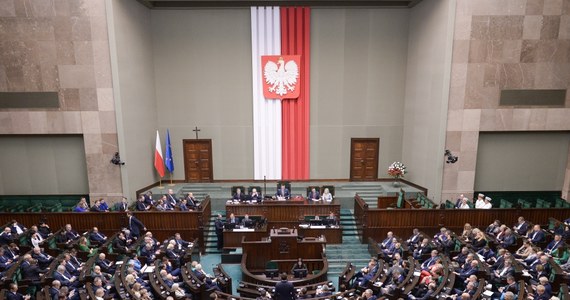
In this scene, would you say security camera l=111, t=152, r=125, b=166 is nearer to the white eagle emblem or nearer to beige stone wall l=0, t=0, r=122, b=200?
beige stone wall l=0, t=0, r=122, b=200

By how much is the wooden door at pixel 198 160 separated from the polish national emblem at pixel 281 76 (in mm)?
3679

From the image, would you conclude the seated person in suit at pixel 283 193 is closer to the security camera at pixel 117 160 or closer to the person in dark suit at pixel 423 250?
the person in dark suit at pixel 423 250

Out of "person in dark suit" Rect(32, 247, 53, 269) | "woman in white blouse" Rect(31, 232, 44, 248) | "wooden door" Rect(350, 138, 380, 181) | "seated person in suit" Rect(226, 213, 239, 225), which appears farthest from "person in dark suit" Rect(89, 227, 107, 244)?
"wooden door" Rect(350, 138, 380, 181)

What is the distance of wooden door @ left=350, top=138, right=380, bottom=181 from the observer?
16.9 metres

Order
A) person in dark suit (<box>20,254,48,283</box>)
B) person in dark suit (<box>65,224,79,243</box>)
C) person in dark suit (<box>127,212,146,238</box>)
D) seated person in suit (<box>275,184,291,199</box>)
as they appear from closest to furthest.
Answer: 1. person in dark suit (<box>20,254,48,283</box>)
2. person in dark suit (<box>65,224,79,243</box>)
3. person in dark suit (<box>127,212,146,238</box>)
4. seated person in suit (<box>275,184,291,199</box>)

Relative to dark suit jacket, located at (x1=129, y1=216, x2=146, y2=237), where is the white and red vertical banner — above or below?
above

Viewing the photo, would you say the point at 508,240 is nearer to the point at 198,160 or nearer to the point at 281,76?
the point at 281,76

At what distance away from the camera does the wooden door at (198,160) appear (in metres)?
16.8

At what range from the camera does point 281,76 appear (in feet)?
53.0

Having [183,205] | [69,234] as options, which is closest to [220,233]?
[183,205]

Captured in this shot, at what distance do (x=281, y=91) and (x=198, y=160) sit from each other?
4924 millimetres

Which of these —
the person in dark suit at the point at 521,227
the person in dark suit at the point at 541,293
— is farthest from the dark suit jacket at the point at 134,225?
the person in dark suit at the point at 521,227

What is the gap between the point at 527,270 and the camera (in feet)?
29.7

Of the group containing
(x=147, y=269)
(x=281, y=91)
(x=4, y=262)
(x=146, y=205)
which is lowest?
(x=147, y=269)
